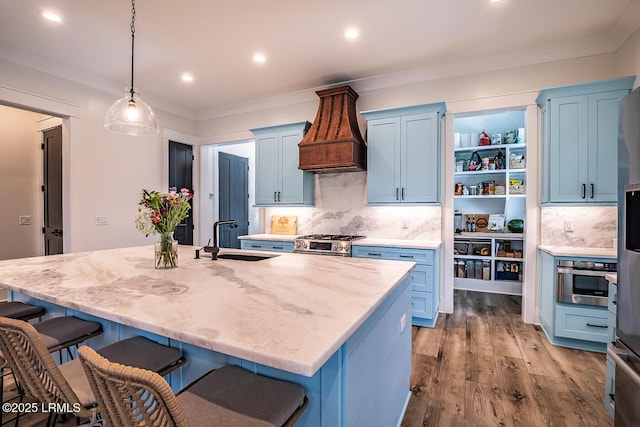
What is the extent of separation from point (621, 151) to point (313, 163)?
295 centimetres

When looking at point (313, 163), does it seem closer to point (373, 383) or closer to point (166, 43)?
point (166, 43)

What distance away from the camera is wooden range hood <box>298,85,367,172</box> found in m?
3.77

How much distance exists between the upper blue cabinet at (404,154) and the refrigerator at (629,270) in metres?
2.12

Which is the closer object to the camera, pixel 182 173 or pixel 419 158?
pixel 419 158

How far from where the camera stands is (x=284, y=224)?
4816mm

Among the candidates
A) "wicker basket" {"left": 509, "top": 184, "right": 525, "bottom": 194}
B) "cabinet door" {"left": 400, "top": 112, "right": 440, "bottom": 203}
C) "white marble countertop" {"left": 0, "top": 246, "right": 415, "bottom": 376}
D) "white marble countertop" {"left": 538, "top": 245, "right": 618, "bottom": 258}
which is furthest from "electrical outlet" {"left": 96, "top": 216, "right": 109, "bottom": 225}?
"wicker basket" {"left": 509, "top": 184, "right": 525, "bottom": 194}

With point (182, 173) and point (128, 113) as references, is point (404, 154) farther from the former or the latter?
point (182, 173)

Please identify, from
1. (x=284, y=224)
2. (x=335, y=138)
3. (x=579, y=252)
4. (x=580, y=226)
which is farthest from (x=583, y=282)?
(x=284, y=224)

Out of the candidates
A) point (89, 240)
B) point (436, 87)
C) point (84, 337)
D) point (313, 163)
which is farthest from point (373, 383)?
point (89, 240)

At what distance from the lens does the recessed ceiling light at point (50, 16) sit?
8.94 ft

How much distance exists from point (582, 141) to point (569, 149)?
0.12 m

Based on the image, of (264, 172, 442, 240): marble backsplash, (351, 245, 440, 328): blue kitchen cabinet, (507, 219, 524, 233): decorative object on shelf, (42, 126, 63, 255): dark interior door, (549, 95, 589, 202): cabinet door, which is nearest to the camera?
(549, 95, 589, 202): cabinet door

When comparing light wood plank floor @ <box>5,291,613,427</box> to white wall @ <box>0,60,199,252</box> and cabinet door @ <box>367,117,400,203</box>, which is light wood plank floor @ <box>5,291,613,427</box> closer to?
cabinet door @ <box>367,117,400,203</box>

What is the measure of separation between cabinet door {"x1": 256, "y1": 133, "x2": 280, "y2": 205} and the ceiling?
2.70 ft
